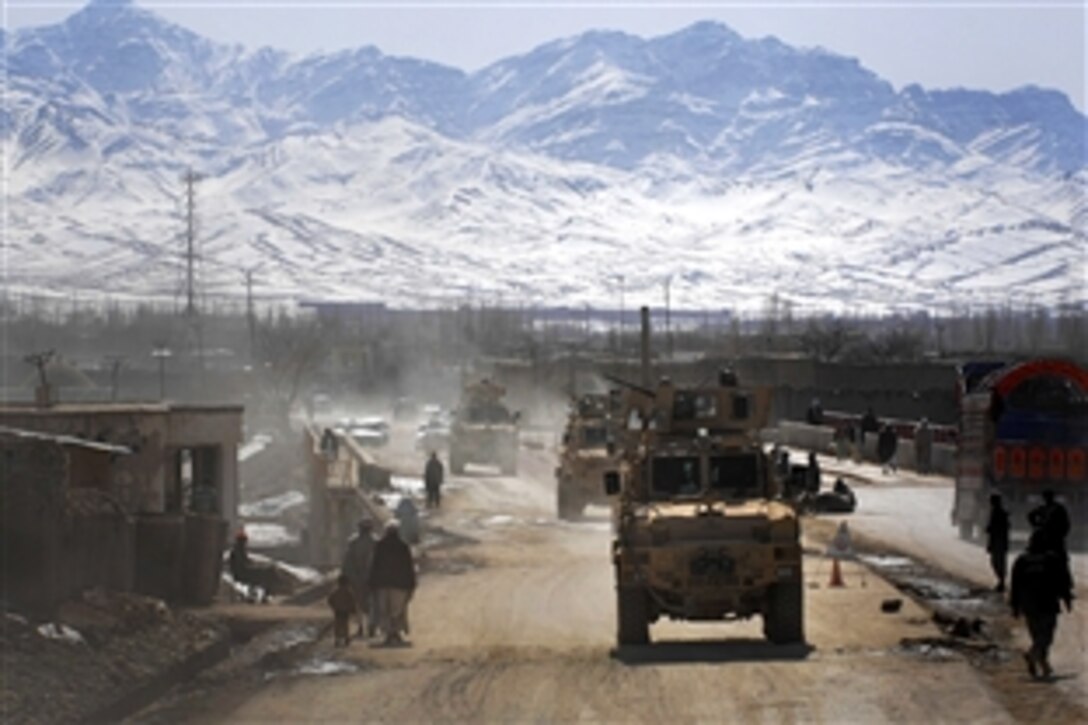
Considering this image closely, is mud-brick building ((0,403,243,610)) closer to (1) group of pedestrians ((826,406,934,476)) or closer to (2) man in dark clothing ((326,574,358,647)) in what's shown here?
(2) man in dark clothing ((326,574,358,647))

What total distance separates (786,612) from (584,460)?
1992 cm

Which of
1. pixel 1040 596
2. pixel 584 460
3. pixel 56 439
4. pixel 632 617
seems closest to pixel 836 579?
pixel 632 617

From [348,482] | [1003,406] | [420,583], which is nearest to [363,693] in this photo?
[420,583]

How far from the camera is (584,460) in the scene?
136ft

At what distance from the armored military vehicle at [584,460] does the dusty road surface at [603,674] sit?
12.6m

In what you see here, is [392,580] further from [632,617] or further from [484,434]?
[484,434]

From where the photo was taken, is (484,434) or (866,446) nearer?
(866,446)

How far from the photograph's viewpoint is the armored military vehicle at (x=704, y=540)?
21312 mm

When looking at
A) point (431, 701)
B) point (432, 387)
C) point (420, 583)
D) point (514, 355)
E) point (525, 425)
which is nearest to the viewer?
point (431, 701)

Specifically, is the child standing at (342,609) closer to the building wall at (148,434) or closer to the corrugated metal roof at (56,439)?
the corrugated metal roof at (56,439)

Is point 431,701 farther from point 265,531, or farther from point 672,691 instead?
point 265,531

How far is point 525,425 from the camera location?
97.7 meters

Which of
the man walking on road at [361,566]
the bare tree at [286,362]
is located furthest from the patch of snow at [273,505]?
the man walking on road at [361,566]

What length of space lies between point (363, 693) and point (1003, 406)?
18.4 m
